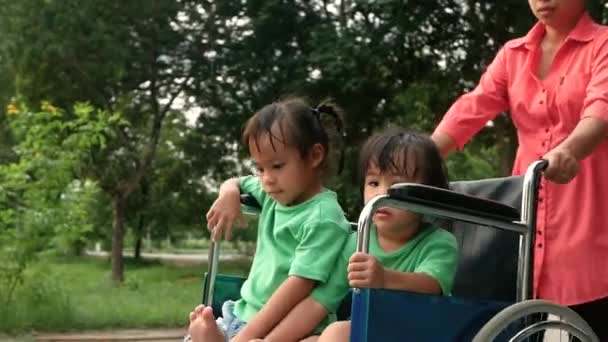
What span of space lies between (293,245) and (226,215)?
11.1 inches

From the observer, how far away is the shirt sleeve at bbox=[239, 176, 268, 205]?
2555 mm

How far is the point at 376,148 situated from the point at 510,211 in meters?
0.37

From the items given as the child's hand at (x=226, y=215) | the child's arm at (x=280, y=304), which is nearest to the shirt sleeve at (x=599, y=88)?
the child's arm at (x=280, y=304)

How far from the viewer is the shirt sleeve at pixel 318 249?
217cm

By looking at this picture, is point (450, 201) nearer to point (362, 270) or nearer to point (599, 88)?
point (362, 270)

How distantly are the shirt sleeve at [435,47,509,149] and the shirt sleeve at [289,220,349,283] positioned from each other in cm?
59

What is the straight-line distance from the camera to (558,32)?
2512mm

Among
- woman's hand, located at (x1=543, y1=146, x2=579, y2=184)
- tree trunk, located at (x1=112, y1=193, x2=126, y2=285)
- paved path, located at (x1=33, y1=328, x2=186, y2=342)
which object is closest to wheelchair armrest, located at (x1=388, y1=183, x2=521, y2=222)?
woman's hand, located at (x1=543, y1=146, x2=579, y2=184)

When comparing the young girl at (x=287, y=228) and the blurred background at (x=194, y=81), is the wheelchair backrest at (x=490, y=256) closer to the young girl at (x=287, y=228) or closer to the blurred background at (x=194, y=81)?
the young girl at (x=287, y=228)

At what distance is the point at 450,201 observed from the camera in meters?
1.95

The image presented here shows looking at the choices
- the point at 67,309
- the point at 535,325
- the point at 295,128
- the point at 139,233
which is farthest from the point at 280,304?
the point at 139,233

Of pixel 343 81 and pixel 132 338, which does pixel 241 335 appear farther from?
pixel 343 81

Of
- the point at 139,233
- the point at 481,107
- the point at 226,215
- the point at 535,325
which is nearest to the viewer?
the point at 535,325

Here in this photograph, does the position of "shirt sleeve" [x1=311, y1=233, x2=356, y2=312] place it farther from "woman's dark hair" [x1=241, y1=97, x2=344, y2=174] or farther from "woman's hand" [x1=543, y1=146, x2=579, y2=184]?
"woman's hand" [x1=543, y1=146, x2=579, y2=184]
